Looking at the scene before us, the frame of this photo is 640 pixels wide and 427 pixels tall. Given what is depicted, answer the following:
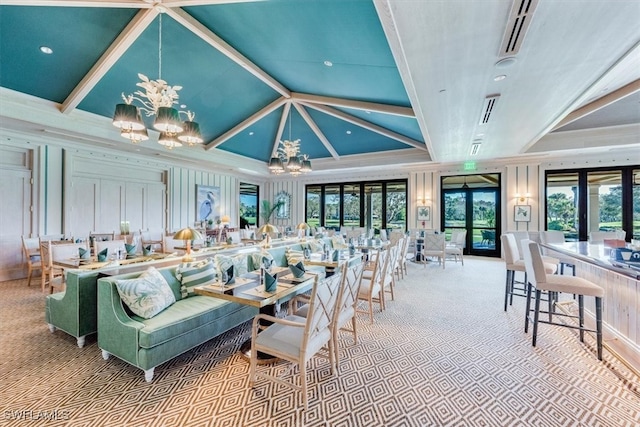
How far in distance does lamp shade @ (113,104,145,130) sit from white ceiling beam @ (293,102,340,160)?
4.35m

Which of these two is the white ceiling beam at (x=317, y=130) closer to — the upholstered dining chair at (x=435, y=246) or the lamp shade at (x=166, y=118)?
the lamp shade at (x=166, y=118)

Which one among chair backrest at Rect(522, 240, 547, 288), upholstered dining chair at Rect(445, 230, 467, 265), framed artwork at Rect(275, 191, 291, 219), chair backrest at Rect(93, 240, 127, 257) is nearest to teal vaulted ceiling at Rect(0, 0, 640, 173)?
chair backrest at Rect(522, 240, 547, 288)

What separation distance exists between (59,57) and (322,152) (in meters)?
7.29

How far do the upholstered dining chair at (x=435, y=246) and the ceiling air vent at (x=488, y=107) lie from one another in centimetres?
351

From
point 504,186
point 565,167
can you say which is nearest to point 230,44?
point 504,186

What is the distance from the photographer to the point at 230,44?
15.7 feet

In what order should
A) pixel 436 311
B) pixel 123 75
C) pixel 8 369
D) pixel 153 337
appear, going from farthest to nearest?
pixel 123 75 → pixel 436 311 → pixel 8 369 → pixel 153 337

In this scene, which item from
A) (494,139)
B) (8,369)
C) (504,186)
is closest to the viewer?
(8,369)

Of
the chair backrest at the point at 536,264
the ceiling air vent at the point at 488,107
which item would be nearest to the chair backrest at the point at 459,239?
the ceiling air vent at the point at 488,107

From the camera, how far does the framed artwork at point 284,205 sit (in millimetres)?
12664

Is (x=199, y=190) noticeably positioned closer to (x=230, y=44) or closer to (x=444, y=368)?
(x=230, y=44)

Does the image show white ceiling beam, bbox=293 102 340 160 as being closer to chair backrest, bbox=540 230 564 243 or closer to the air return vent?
the air return vent

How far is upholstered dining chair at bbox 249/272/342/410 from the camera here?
209cm

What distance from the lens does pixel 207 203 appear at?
10219 mm
